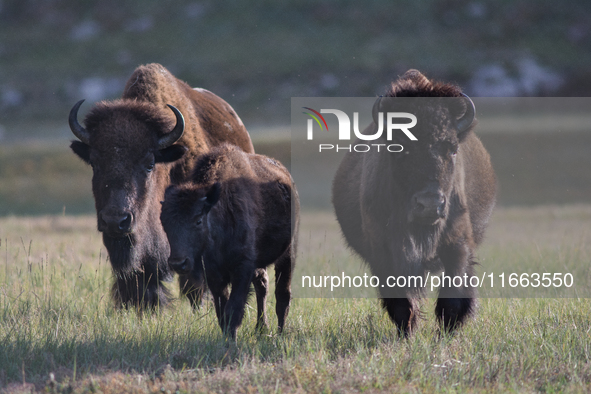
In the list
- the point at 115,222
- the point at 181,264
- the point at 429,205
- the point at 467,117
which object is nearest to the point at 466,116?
the point at 467,117

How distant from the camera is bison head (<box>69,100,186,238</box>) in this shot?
19.0 feet

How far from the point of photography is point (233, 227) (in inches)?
215

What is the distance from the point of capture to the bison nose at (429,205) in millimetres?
5027

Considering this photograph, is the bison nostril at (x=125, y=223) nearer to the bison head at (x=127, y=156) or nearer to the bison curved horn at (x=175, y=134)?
the bison head at (x=127, y=156)

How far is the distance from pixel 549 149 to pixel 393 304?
3557 centimetres

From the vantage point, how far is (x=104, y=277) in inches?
327

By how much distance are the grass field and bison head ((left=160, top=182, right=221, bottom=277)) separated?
75 centimetres

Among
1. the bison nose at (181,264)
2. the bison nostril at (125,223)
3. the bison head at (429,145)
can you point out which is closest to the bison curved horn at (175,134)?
the bison nostril at (125,223)

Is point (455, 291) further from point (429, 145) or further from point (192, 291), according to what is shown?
point (192, 291)

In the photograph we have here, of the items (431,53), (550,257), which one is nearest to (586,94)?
(431,53)

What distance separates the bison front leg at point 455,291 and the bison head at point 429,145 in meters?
0.41

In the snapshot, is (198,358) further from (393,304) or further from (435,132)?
(435,132)

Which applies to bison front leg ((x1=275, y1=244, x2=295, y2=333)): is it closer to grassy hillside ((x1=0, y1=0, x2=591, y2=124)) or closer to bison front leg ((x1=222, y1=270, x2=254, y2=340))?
bison front leg ((x1=222, y1=270, x2=254, y2=340))

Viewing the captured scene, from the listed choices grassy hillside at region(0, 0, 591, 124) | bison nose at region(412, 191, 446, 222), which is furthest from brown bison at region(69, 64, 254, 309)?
grassy hillside at region(0, 0, 591, 124)
